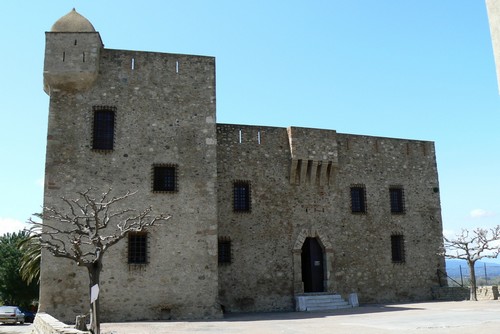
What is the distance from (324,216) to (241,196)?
4.07 m

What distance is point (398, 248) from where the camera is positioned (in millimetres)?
24234

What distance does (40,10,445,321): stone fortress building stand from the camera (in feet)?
57.5

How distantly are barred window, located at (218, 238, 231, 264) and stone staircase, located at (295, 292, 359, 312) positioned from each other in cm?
343

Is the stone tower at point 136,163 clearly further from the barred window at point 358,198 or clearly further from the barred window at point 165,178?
the barred window at point 358,198

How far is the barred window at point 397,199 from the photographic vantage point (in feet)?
80.6

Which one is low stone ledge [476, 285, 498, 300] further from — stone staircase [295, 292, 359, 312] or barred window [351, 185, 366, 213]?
barred window [351, 185, 366, 213]

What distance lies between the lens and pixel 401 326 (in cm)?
1281

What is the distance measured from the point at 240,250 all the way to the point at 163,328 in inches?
273

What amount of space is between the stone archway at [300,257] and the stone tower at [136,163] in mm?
4870

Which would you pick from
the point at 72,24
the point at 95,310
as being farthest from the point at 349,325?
the point at 72,24

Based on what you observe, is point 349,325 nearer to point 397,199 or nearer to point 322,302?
point 322,302

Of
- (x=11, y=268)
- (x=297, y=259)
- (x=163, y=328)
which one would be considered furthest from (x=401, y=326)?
(x=11, y=268)

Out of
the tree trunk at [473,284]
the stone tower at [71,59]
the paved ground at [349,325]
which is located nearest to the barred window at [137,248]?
the paved ground at [349,325]

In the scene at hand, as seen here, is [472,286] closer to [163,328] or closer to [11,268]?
[163,328]
